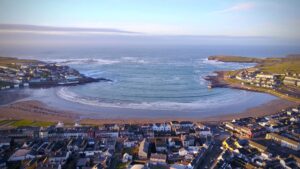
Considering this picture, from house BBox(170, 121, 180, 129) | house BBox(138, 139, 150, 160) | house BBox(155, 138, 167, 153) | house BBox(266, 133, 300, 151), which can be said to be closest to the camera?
house BBox(138, 139, 150, 160)

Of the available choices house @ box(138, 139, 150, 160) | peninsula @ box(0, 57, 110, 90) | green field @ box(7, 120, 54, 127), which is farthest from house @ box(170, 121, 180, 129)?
peninsula @ box(0, 57, 110, 90)

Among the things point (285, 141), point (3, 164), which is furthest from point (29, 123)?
point (285, 141)

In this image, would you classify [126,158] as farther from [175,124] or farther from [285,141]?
[285,141]

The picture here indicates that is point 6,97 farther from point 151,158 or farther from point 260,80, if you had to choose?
point 260,80

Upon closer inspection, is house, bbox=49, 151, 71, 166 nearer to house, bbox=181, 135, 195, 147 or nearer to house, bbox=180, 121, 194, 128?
house, bbox=181, 135, 195, 147

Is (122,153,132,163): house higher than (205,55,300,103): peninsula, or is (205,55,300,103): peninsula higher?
(205,55,300,103): peninsula

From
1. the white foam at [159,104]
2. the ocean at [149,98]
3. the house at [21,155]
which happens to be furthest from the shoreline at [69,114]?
the house at [21,155]

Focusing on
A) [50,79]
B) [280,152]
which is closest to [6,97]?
[50,79]

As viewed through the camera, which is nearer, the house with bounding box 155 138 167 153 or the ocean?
the house with bounding box 155 138 167 153

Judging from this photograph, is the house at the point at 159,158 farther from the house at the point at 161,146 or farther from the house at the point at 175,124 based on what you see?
the house at the point at 175,124
